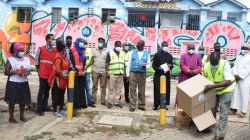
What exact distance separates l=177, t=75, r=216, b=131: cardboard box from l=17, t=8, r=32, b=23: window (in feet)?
46.4

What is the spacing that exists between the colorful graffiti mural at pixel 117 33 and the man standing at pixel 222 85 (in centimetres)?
1087

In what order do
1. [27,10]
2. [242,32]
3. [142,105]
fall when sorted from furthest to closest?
[27,10]
[242,32]
[142,105]

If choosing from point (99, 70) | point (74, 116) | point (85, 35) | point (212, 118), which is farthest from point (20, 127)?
point (85, 35)

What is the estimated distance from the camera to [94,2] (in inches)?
645

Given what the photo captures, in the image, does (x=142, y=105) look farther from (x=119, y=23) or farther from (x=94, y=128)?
(x=119, y=23)

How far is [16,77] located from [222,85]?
3.85 m

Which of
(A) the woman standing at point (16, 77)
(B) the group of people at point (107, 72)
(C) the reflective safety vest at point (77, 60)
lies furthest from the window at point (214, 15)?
(A) the woman standing at point (16, 77)

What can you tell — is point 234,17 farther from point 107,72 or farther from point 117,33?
point 107,72

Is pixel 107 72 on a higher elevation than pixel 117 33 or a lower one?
lower

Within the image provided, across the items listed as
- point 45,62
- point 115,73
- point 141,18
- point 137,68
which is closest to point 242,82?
point 137,68

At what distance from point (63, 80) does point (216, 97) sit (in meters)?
3.12

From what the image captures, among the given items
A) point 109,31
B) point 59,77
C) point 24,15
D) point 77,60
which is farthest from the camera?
point 24,15

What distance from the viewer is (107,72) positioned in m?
7.27

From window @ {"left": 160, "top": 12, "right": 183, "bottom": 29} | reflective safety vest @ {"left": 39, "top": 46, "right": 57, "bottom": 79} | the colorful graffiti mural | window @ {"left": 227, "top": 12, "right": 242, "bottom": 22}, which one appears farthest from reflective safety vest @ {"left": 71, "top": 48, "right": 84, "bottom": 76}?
window @ {"left": 227, "top": 12, "right": 242, "bottom": 22}
